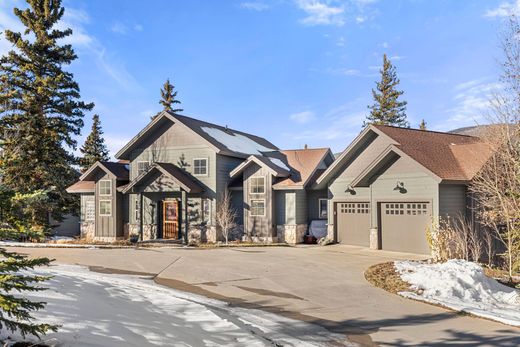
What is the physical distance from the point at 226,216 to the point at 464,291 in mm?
13929

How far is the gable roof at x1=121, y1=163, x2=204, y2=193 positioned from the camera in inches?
885

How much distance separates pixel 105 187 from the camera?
25766mm

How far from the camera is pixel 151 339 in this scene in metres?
6.09

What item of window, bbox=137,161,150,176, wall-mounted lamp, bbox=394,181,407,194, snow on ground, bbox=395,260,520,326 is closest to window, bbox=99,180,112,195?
window, bbox=137,161,150,176

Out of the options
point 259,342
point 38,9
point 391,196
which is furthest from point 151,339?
point 38,9

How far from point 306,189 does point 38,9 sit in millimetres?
21149

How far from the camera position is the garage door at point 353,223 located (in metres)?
20.4

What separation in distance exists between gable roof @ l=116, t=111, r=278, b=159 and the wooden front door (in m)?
4.26

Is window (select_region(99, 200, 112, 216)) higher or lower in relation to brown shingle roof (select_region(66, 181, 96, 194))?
lower

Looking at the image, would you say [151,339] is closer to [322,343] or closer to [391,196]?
[322,343]

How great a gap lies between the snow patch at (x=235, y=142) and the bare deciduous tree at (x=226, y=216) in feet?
10.4

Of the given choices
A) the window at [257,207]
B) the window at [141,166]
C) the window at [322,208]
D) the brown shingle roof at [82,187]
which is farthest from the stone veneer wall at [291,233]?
the brown shingle roof at [82,187]

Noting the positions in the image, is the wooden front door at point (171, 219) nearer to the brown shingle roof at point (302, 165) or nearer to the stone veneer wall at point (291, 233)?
the stone veneer wall at point (291, 233)

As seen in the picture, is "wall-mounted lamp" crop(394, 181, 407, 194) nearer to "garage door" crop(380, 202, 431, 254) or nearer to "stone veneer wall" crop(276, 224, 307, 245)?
"garage door" crop(380, 202, 431, 254)
